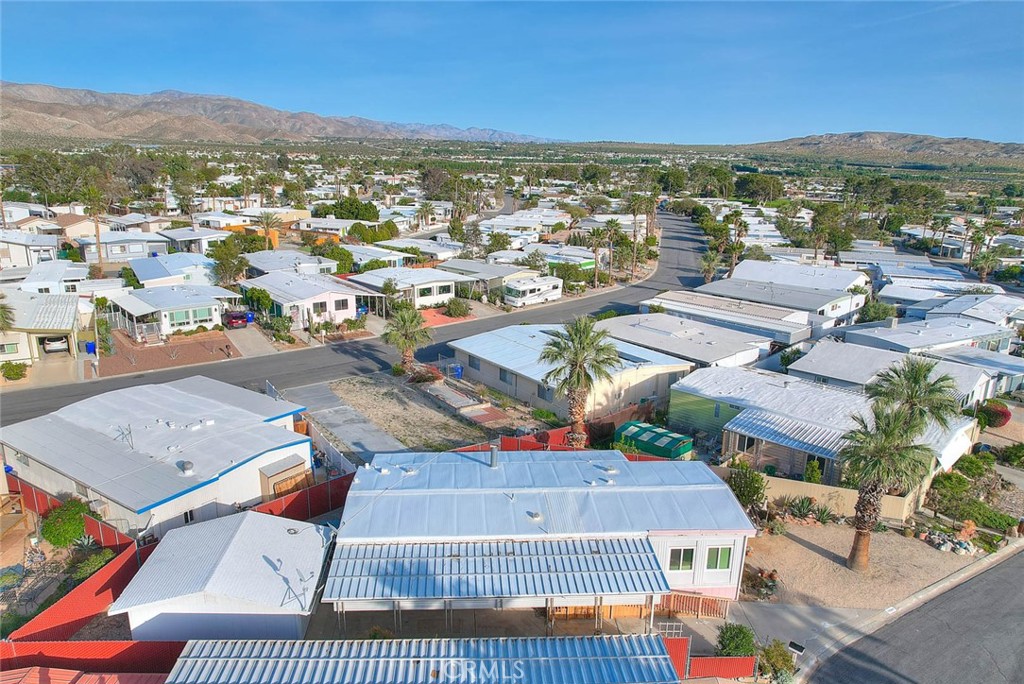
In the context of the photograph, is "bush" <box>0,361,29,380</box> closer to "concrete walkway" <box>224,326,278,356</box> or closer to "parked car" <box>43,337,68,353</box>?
"parked car" <box>43,337,68,353</box>

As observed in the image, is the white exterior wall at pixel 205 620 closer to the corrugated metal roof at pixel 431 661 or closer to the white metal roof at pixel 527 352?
the corrugated metal roof at pixel 431 661

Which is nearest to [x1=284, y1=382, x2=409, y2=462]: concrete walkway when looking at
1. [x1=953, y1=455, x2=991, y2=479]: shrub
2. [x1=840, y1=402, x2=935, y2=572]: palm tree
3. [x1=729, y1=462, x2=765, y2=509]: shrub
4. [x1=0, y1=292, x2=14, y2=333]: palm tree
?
[x1=729, y1=462, x2=765, y2=509]: shrub

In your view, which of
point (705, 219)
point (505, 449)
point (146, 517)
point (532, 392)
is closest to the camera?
point (146, 517)

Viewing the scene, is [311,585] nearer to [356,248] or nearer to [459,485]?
[459,485]

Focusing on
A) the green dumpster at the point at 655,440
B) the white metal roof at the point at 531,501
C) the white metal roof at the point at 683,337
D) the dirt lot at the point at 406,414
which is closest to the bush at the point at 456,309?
the white metal roof at the point at 683,337

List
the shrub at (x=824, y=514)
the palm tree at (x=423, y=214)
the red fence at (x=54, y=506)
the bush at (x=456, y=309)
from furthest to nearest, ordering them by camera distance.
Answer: the palm tree at (x=423, y=214) < the bush at (x=456, y=309) < the shrub at (x=824, y=514) < the red fence at (x=54, y=506)

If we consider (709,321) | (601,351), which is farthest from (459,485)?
(709,321)
